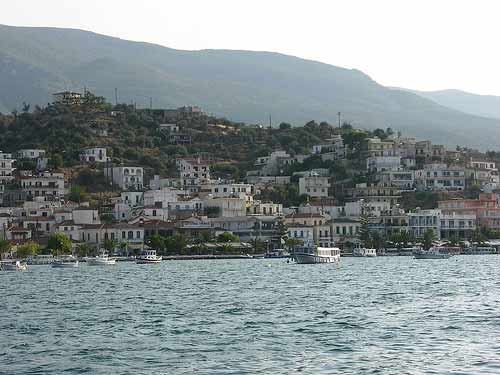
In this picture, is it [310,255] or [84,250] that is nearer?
[310,255]

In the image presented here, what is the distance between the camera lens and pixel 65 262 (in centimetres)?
11469

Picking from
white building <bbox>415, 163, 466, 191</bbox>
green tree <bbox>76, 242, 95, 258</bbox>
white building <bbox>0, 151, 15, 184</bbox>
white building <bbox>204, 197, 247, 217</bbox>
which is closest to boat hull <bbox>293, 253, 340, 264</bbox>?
green tree <bbox>76, 242, 95, 258</bbox>

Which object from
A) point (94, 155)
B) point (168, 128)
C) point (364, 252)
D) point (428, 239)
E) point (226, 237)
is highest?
point (168, 128)

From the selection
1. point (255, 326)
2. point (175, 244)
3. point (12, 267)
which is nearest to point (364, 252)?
point (175, 244)

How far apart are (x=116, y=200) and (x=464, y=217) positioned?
41560 mm

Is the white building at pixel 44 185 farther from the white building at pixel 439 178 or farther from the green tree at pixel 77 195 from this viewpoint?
the white building at pixel 439 178

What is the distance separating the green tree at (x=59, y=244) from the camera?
412 ft

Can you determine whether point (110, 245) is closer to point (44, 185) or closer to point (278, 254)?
point (278, 254)

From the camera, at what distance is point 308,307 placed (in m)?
56.7

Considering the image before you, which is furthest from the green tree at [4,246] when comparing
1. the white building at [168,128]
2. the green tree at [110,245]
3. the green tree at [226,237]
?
the white building at [168,128]

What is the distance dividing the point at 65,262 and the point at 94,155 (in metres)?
56.0

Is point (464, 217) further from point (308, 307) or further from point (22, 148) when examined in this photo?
point (308, 307)

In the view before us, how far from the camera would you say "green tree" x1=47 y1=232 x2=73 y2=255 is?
125562 mm

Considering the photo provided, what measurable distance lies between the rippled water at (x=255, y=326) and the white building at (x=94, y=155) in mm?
87719
